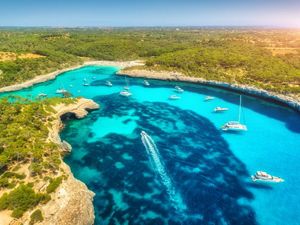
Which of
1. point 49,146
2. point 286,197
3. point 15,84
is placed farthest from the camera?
point 15,84

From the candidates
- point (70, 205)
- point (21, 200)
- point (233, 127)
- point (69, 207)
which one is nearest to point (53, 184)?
point (70, 205)

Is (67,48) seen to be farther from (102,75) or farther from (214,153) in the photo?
(214,153)

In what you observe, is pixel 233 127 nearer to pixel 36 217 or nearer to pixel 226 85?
pixel 226 85

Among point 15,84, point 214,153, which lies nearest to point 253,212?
point 214,153

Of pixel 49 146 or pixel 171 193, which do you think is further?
pixel 49 146

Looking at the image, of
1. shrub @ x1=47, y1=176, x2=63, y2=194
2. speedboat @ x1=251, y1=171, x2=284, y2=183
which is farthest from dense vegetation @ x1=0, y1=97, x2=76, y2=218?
speedboat @ x1=251, y1=171, x2=284, y2=183
